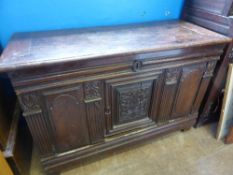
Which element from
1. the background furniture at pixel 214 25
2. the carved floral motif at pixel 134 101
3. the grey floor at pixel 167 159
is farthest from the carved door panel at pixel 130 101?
the background furniture at pixel 214 25

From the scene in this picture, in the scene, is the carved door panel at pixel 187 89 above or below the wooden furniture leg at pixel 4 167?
above

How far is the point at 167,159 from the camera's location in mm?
1442

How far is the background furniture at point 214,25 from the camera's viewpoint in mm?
1214

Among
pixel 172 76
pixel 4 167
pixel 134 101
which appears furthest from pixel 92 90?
pixel 4 167

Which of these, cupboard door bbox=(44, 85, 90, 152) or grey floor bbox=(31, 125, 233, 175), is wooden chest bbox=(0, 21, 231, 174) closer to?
cupboard door bbox=(44, 85, 90, 152)

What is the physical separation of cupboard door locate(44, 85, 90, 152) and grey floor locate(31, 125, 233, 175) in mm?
279

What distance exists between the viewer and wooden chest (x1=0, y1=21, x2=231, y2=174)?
93 centimetres

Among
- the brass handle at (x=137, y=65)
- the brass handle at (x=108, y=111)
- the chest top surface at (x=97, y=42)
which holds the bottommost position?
the brass handle at (x=108, y=111)

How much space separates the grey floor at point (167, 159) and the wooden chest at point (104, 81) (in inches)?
5.2

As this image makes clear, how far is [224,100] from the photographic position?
145 cm

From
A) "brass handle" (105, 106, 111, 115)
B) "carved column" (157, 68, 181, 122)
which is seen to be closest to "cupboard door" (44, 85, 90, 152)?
"brass handle" (105, 106, 111, 115)

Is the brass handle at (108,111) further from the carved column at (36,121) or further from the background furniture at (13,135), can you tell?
the background furniture at (13,135)

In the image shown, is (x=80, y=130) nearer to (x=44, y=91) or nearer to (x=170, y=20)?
(x=44, y=91)

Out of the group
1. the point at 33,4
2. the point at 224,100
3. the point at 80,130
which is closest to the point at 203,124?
the point at 224,100
